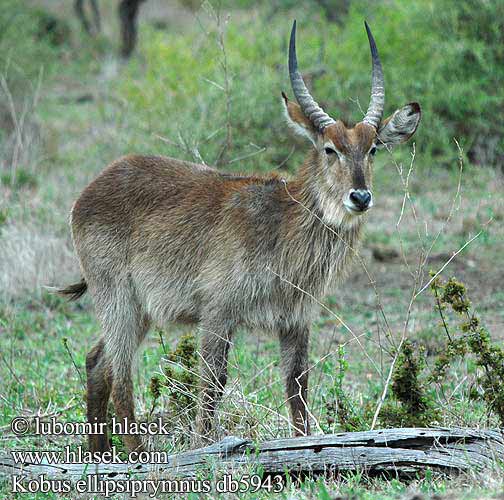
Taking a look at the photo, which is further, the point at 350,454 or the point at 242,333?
the point at 242,333

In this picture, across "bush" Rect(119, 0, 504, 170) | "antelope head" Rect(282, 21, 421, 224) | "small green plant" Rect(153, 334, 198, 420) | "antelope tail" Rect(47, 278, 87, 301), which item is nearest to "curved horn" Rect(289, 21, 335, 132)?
"antelope head" Rect(282, 21, 421, 224)

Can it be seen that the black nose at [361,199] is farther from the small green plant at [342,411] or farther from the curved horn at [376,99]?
the small green plant at [342,411]

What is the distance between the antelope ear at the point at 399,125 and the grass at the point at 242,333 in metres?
0.51

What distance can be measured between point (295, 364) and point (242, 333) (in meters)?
0.43

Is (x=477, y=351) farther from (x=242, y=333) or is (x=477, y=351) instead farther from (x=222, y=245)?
(x=222, y=245)

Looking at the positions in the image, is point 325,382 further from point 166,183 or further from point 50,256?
point 50,256

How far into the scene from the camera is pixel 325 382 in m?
6.07

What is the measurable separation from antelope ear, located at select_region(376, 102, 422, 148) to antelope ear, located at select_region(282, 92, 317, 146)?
1.22ft

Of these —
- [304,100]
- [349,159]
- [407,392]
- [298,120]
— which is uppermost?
[304,100]

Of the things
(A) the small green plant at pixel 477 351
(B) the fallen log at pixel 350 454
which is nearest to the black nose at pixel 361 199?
(A) the small green plant at pixel 477 351

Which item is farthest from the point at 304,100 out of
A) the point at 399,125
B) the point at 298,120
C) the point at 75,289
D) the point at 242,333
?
the point at 75,289

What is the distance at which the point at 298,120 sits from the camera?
5.22 metres

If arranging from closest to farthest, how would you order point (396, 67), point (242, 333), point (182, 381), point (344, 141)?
point (344, 141) < point (182, 381) < point (242, 333) < point (396, 67)

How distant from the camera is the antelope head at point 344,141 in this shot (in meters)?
4.92
